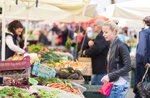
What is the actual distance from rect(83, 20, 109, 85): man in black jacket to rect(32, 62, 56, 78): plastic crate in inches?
54.3

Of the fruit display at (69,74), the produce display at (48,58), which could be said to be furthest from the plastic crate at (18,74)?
the produce display at (48,58)

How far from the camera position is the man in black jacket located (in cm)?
603

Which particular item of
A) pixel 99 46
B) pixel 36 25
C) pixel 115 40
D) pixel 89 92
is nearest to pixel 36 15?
pixel 99 46

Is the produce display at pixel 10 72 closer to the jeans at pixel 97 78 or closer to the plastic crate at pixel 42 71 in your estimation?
the plastic crate at pixel 42 71

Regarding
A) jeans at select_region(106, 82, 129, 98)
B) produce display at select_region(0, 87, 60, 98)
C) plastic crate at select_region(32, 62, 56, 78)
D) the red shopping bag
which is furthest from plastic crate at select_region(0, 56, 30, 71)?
jeans at select_region(106, 82, 129, 98)

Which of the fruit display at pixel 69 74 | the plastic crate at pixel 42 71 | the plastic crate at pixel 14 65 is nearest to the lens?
the plastic crate at pixel 14 65

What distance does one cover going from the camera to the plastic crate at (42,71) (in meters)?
4.89

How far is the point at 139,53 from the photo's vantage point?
21.4 feet

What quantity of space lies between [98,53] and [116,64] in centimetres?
216

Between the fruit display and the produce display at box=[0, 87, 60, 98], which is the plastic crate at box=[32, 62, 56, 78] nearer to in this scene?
the fruit display

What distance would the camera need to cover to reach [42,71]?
16.3 ft

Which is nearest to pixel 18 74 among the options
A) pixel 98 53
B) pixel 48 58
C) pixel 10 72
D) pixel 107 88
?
pixel 10 72

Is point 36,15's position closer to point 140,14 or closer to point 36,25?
point 140,14

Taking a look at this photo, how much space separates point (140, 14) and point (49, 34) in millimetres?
19341
